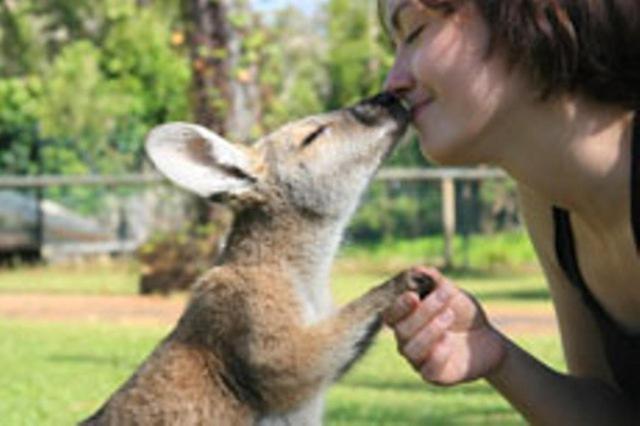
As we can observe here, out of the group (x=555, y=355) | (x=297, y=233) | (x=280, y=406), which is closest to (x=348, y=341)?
(x=280, y=406)

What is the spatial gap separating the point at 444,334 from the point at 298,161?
1427 millimetres

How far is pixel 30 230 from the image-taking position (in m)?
21.9

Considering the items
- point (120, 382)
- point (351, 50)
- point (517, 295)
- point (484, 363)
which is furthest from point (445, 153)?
point (351, 50)

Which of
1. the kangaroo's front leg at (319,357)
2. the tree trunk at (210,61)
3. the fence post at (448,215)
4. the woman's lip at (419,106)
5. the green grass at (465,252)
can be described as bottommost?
the green grass at (465,252)

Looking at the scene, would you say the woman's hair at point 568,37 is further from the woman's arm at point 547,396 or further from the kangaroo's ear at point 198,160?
the kangaroo's ear at point 198,160

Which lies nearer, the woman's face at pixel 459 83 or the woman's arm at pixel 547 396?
the woman's face at pixel 459 83

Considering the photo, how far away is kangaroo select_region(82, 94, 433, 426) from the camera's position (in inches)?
152

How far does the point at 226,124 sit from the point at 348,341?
10314 millimetres

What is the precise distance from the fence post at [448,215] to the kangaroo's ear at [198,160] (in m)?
15.0

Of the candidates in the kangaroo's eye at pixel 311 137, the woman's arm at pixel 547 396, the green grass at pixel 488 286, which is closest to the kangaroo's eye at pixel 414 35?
the woman's arm at pixel 547 396

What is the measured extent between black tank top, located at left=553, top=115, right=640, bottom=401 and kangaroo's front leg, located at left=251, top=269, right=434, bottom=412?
531 millimetres

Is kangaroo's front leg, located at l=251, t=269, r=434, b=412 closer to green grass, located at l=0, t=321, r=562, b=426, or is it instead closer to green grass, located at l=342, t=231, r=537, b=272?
green grass, located at l=0, t=321, r=562, b=426

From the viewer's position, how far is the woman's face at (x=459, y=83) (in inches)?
119

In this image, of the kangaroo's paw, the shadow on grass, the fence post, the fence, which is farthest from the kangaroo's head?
the fence post
